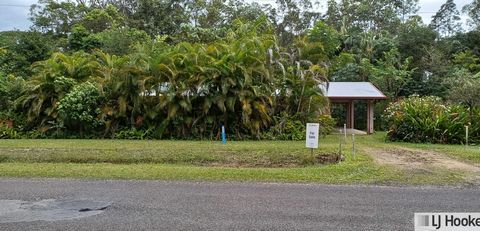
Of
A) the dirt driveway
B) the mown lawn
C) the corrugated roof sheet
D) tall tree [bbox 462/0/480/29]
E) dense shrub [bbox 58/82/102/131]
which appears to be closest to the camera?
the mown lawn

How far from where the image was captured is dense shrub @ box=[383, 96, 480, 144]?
1786 cm

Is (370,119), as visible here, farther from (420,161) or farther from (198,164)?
(198,164)

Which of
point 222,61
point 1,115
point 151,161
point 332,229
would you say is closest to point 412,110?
point 222,61

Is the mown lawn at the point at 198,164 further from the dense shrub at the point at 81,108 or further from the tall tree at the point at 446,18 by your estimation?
the tall tree at the point at 446,18

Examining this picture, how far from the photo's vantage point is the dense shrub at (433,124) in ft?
58.6

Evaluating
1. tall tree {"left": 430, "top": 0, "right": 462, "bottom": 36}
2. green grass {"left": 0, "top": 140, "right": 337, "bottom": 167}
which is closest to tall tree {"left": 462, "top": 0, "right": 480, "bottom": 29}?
tall tree {"left": 430, "top": 0, "right": 462, "bottom": 36}

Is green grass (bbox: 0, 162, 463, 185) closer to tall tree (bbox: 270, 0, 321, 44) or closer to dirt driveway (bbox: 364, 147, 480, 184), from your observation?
dirt driveway (bbox: 364, 147, 480, 184)

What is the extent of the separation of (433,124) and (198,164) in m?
10.4

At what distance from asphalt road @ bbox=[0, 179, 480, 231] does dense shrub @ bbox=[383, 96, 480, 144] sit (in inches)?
381

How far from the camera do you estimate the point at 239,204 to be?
7297 millimetres

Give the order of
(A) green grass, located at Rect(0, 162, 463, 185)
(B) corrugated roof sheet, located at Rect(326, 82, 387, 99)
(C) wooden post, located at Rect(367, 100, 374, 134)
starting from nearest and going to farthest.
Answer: (A) green grass, located at Rect(0, 162, 463, 185) < (B) corrugated roof sheet, located at Rect(326, 82, 387, 99) < (C) wooden post, located at Rect(367, 100, 374, 134)

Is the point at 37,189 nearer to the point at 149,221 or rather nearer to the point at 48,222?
the point at 48,222

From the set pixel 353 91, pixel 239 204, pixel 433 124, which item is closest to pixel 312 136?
pixel 239 204

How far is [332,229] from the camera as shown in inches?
230
